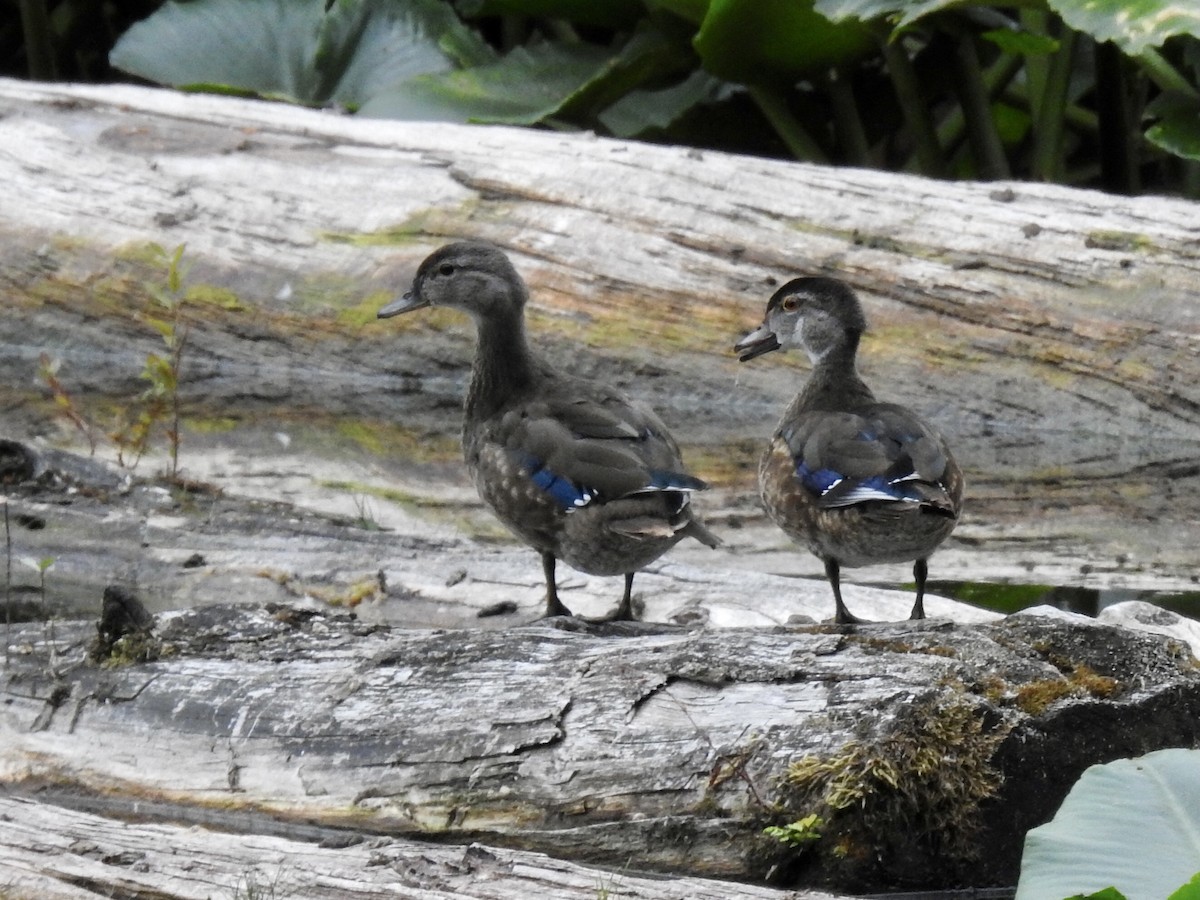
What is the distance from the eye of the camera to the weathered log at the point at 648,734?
8.73ft

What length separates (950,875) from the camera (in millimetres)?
2689

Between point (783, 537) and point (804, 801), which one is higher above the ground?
point (804, 801)

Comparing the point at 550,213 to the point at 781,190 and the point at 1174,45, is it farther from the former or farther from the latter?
the point at 1174,45

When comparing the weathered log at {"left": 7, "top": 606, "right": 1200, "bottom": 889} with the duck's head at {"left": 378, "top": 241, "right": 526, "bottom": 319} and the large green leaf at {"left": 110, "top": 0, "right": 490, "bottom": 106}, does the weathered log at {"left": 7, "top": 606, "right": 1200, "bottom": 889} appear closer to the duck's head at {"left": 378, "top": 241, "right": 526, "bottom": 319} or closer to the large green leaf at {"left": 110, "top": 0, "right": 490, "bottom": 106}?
the duck's head at {"left": 378, "top": 241, "right": 526, "bottom": 319}

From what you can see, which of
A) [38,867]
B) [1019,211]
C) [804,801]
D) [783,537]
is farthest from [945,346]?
[38,867]

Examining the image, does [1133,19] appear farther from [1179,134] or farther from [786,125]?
[786,125]

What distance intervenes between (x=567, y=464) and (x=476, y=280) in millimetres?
938

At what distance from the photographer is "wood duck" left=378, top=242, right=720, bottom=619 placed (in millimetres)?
3834

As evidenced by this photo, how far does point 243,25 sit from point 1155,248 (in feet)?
15.7

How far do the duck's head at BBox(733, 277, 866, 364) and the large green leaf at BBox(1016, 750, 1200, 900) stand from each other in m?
2.20

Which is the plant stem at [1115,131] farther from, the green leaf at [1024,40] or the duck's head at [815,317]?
the duck's head at [815,317]

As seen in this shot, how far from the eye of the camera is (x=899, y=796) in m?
2.64

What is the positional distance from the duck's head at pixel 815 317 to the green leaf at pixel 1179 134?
2929 millimetres

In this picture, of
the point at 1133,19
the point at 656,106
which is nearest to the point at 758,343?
the point at 1133,19
